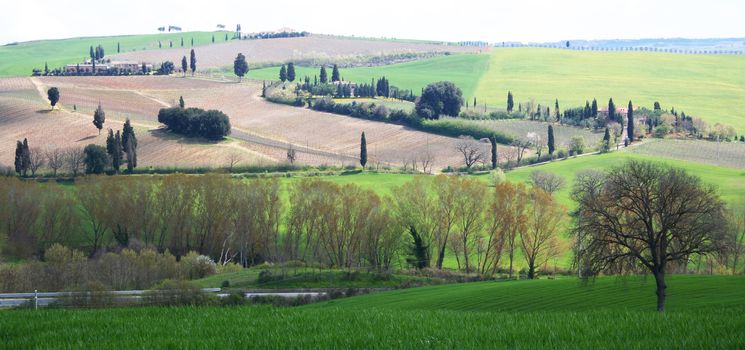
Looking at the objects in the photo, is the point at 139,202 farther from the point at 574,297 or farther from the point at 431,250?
the point at 574,297

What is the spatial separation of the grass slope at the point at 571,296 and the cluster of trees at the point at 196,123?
92877mm

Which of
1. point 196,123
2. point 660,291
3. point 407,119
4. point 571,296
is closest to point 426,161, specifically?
point 407,119

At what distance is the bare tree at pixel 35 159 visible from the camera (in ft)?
403

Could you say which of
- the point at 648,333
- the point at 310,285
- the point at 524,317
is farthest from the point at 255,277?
the point at 648,333

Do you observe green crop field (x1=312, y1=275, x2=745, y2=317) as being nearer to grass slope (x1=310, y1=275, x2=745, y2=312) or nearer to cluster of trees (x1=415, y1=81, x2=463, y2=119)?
grass slope (x1=310, y1=275, x2=745, y2=312)

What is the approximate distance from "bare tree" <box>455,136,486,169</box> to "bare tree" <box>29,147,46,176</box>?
51.0m

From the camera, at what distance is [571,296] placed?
47719mm

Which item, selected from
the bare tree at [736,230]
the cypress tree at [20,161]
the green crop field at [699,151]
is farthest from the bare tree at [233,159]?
the bare tree at [736,230]

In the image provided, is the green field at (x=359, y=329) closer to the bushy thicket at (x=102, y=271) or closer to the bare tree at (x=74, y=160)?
the bushy thicket at (x=102, y=271)

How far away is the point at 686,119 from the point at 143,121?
8199 cm

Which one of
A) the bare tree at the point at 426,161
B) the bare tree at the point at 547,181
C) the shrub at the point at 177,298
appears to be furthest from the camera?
the bare tree at the point at 426,161

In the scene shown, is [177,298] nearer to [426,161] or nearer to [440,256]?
[440,256]

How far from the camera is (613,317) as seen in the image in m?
28.2

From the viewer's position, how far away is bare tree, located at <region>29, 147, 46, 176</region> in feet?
403
